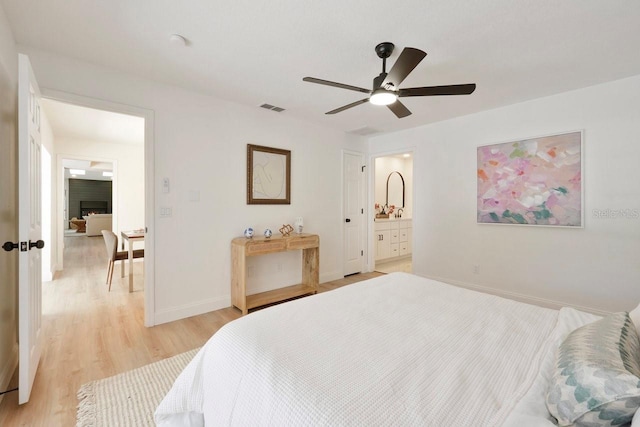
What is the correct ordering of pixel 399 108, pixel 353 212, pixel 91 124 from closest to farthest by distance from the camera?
pixel 399 108
pixel 91 124
pixel 353 212

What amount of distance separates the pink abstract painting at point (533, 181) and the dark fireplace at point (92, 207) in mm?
14797

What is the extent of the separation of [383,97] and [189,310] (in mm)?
2811

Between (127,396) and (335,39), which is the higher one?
→ (335,39)

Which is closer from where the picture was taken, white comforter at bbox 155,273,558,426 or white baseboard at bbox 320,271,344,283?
white comforter at bbox 155,273,558,426

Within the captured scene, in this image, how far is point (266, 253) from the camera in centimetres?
325

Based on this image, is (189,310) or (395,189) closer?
(189,310)

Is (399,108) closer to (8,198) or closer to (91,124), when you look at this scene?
(8,198)

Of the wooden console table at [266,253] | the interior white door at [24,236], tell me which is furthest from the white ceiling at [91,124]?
the wooden console table at [266,253]

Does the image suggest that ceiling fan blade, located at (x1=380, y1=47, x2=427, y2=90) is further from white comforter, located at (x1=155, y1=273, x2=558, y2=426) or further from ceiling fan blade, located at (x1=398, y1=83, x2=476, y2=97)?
white comforter, located at (x1=155, y1=273, x2=558, y2=426)

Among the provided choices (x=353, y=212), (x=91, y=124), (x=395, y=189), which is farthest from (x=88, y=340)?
(x=395, y=189)

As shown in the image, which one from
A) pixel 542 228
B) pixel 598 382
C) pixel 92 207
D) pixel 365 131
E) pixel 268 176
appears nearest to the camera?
pixel 598 382

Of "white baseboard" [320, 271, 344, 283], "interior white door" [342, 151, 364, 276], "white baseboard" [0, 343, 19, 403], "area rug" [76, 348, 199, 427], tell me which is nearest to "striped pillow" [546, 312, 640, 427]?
"area rug" [76, 348, 199, 427]

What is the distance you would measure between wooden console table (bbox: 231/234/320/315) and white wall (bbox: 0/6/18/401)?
1.71 meters

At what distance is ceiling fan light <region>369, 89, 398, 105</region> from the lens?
2.01 m
